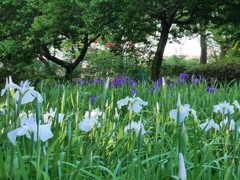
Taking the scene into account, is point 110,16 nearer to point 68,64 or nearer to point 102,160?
point 68,64

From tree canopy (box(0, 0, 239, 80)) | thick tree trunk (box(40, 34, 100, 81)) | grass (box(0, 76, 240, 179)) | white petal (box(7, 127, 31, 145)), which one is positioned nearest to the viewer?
white petal (box(7, 127, 31, 145))

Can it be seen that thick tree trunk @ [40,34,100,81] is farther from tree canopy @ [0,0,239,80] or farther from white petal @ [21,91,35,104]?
white petal @ [21,91,35,104]

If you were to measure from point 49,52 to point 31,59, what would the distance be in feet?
4.09

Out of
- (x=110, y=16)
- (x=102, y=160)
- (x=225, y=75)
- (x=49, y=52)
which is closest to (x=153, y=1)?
(x=110, y=16)

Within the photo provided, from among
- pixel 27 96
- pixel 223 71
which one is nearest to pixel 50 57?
pixel 223 71

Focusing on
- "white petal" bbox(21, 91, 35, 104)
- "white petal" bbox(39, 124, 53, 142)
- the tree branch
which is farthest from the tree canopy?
"white petal" bbox(39, 124, 53, 142)

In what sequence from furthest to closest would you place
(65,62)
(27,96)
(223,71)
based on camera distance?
(65,62), (223,71), (27,96)

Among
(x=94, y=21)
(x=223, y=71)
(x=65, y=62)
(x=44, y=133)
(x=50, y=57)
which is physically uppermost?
(x=94, y=21)

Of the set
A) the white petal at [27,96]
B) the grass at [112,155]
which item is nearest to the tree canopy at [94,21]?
the grass at [112,155]

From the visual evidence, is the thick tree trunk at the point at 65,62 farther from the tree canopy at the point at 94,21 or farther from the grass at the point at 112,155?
the grass at the point at 112,155

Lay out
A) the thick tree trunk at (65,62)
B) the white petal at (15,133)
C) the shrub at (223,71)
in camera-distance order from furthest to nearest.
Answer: the thick tree trunk at (65,62), the shrub at (223,71), the white petal at (15,133)

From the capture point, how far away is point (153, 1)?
9156 millimetres

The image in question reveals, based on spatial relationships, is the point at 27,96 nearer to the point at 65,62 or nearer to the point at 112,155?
the point at 112,155

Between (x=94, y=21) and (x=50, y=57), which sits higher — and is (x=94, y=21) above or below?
above
